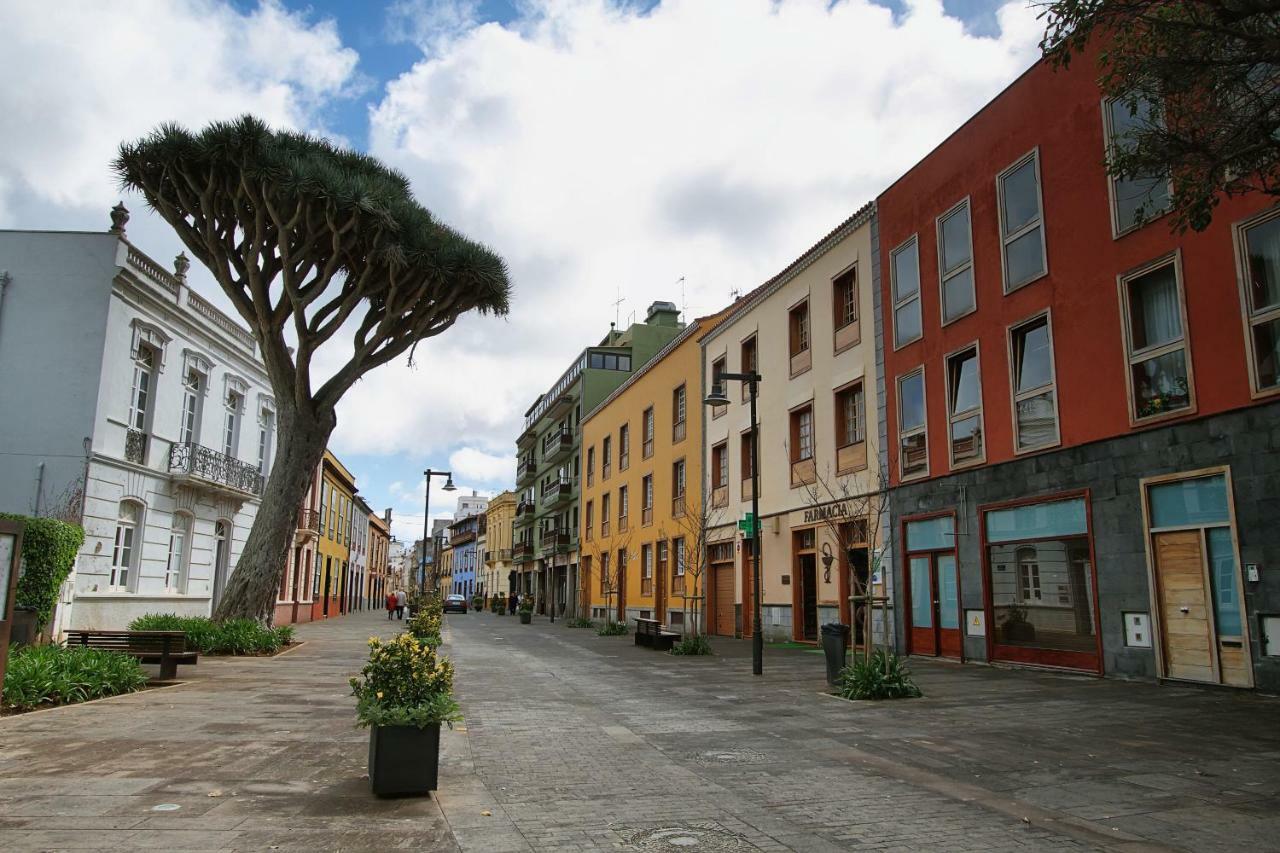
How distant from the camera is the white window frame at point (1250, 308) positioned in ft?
34.7

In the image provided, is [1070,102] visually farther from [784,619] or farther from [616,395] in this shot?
[616,395]

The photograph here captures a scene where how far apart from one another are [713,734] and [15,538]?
749cm

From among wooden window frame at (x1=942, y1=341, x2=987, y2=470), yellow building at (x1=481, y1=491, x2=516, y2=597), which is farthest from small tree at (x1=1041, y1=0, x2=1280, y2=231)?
yellow building at (x1=481, y1=491, x2=516, y2=597)

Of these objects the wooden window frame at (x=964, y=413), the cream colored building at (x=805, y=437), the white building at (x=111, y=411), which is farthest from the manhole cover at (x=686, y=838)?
the white building at (x=111, y=411)

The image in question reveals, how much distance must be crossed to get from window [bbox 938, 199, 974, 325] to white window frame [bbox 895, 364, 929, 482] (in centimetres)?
131

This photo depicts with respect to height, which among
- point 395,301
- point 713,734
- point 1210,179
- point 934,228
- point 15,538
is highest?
point 934,228

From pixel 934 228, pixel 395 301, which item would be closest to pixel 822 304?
pixel 934 228

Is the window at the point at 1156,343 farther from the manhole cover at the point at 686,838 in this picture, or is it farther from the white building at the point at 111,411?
the white building at the point at 111,411

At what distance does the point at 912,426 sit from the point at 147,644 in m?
14.1

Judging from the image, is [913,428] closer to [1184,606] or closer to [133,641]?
[1184,606]

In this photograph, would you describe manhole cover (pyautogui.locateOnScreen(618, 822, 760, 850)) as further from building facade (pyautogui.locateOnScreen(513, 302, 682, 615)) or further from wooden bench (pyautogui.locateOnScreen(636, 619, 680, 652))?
building facade (pyautogui.locateOnScreen(513, 302, 682, 615))

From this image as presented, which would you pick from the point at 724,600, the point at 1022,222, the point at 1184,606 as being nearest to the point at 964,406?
the point at 1022,222

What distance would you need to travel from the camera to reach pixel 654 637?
21594 mm

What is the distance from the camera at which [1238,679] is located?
1070cm
